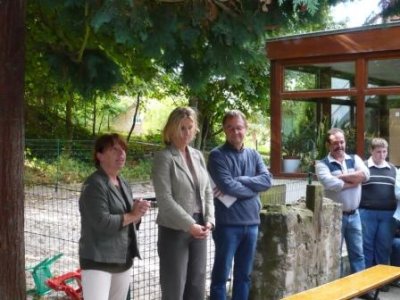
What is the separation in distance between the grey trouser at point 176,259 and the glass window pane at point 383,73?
1008 centimetres

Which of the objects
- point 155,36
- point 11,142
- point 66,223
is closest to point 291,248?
point 155,36

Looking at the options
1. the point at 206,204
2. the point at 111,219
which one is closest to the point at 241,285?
the point at 206,204

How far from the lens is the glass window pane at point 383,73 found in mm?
12609

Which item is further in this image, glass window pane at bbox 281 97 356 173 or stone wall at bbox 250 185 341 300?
glass window pane at bbox 281 97 356 173

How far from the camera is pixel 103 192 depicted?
3279 mm

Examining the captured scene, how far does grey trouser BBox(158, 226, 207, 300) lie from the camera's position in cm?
367

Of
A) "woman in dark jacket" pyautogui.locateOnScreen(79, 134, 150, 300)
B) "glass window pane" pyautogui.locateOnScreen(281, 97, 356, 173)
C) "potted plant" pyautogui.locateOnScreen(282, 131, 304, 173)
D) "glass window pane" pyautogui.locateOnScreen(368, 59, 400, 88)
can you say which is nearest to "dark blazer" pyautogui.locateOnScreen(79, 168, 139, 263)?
"woman in dark jacket" pyautogui.locateOnScreen(79, 134, 150, 300)

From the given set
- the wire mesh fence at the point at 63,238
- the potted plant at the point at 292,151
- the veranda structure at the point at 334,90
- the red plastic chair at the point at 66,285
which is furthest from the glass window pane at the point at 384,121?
the red plastic chair at the point at 66,285

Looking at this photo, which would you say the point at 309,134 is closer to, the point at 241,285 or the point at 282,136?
the point at 282,136

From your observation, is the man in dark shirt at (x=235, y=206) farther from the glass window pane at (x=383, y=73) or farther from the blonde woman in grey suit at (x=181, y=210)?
the glass window pane at (x=383, y=73)

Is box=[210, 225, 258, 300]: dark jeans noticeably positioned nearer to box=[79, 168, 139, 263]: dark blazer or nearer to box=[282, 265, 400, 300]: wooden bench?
box=[282, 265, 400, 300]: wooden bench

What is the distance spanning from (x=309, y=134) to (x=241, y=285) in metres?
9.81

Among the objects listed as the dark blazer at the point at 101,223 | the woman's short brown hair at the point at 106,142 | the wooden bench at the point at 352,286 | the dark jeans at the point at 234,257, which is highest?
the woman's short brown hair at the point at 106,142

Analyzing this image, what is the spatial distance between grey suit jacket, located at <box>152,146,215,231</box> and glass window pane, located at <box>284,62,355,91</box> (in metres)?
10.1
